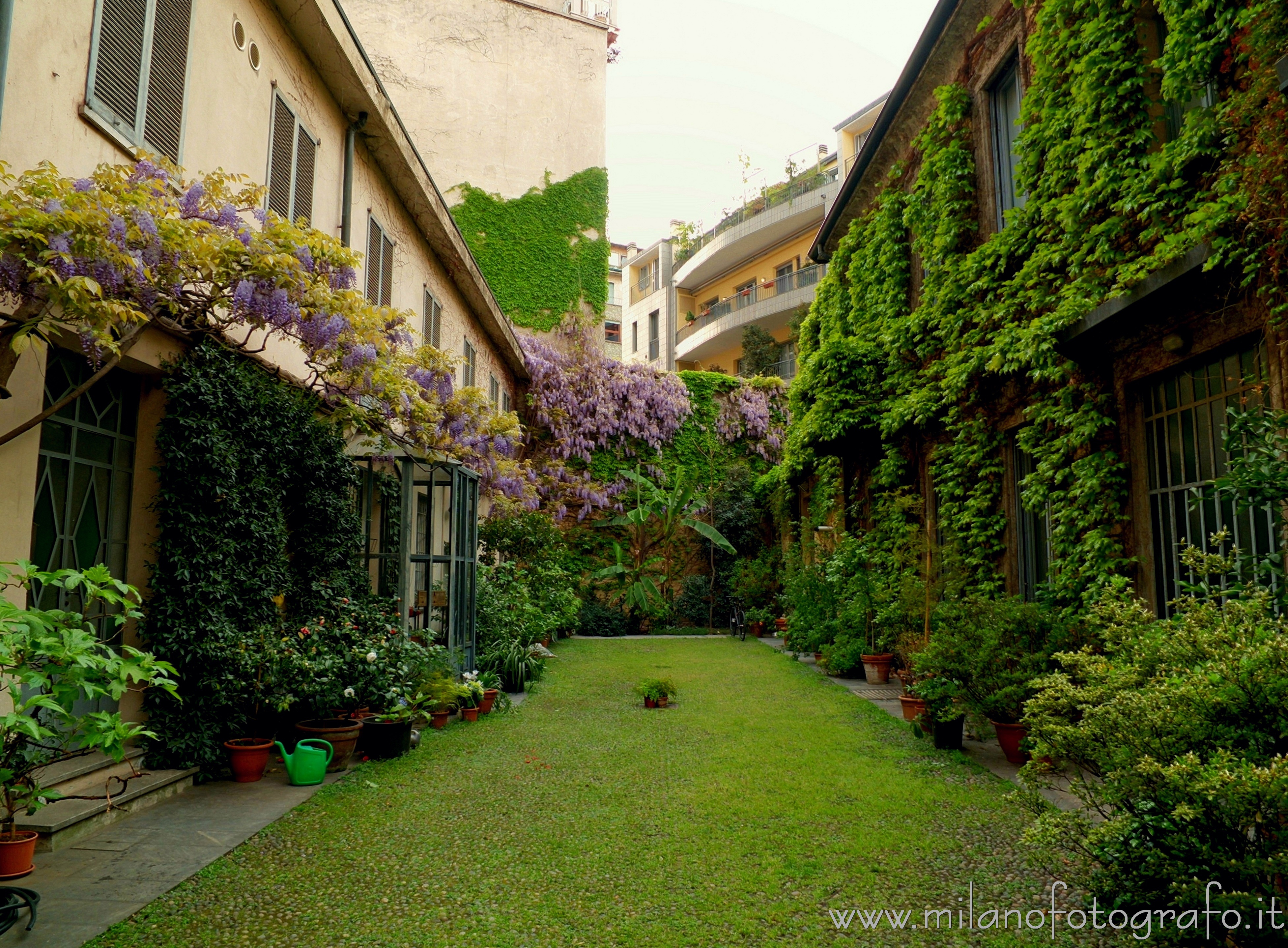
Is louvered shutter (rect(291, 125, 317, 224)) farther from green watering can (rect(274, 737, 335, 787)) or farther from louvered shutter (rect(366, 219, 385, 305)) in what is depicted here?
green watering can (rect(274, 737, 335, 787))

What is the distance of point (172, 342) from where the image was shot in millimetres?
5332

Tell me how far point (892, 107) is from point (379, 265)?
6.37 metres

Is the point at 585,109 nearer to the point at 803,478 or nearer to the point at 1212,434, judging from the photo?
the point at 803,478

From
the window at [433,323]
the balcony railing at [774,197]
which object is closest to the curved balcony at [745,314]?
the balcony railing at [774,197]

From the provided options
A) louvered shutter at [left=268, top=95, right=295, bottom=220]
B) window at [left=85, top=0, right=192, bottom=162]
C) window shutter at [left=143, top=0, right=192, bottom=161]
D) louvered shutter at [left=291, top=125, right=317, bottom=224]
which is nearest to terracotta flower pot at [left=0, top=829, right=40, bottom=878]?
window at [left=85, top=0, right=192, bottom=162]

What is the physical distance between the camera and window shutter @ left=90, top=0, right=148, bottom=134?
4.48 meters

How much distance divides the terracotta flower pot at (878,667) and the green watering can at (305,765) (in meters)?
6.83

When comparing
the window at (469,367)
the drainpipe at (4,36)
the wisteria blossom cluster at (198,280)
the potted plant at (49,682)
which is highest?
the window at (469,367)

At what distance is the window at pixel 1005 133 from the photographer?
796 cm

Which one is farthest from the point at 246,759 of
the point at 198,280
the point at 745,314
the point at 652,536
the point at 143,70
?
the point at 745,314

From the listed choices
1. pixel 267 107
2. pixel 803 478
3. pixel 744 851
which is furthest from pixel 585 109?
pixel 744 851

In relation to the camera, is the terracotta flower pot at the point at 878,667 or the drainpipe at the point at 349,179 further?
the terracotta flower pot at the point at 878,667

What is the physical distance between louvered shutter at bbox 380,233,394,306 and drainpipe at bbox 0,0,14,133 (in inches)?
202

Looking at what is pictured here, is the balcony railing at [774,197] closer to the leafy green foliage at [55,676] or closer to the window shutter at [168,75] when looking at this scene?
the window shutter at [168,75]
